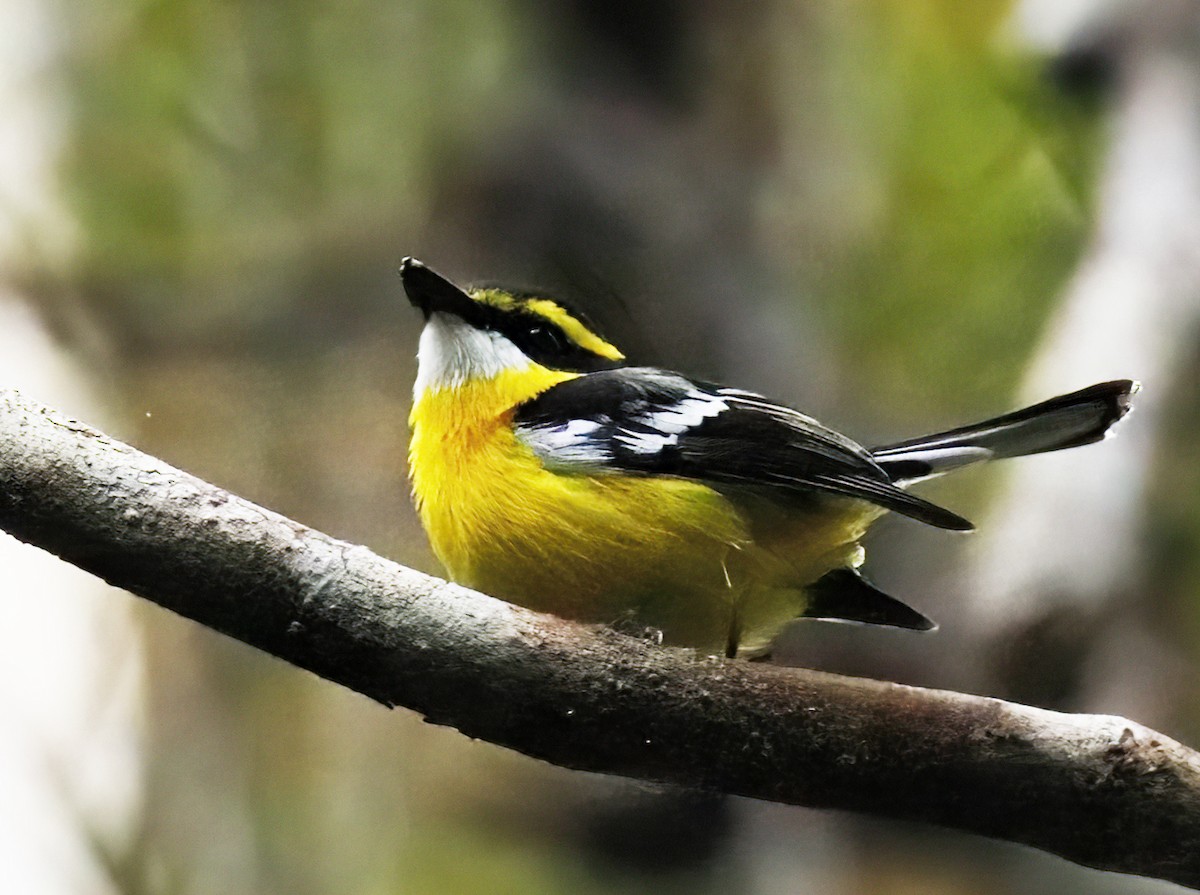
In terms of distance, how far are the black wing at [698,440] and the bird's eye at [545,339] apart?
31 millimetres

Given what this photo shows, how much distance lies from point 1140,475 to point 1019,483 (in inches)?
4.3

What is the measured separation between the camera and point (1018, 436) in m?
0.80

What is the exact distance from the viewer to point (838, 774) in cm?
71

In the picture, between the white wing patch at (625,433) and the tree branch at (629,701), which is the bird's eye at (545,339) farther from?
the tree branch at (629,701)

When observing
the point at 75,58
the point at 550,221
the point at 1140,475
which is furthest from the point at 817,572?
the point at 75,58

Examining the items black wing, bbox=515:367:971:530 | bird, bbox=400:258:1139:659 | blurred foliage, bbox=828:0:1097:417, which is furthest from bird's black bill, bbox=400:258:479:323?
blurred foliage, bbox=828:0:1097:417

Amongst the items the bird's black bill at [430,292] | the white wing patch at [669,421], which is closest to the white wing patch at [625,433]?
the white wing patch at [669,421]

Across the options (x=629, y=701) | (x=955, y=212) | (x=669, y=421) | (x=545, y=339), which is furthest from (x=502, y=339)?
(x=955, y=212)

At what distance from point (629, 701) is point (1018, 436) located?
0.34 meters

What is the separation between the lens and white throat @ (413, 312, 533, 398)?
846 mm

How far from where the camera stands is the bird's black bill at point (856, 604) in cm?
80

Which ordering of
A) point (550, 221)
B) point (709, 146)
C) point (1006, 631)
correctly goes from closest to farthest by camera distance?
point (1006, 631) → point (550, 221) → point (709, 146)

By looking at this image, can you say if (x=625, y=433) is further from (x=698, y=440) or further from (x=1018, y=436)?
(x=1018, y=436)

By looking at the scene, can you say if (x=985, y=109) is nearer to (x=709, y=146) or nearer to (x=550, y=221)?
(x=709, y=146)
